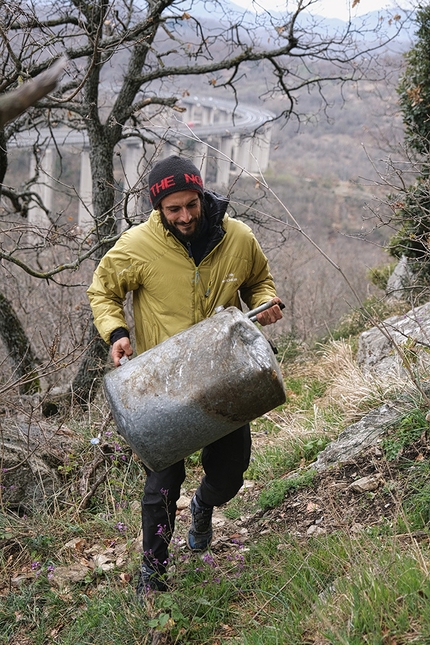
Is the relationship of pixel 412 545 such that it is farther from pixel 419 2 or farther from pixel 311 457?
pixel 419 2

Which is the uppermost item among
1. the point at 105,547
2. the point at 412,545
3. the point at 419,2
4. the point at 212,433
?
the point at 419,2

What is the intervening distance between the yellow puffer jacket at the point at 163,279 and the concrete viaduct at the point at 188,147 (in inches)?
111

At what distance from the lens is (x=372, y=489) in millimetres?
3227

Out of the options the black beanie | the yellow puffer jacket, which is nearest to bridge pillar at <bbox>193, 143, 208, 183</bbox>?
the black beanie

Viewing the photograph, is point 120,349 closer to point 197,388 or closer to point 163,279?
point 163,279

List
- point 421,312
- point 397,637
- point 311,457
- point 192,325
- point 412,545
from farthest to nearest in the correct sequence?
point 421,312 < point 311,457 < point 192,325 < point 412,545 < point 397,637

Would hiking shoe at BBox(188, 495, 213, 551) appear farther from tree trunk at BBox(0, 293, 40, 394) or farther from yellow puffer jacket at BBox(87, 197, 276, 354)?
tree trunk at BBox(0, 293, 40, 394)

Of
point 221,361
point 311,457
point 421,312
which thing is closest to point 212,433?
point 221,361

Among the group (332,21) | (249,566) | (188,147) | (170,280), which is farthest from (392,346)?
(332,21)

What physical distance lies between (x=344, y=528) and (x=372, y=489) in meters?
0.39

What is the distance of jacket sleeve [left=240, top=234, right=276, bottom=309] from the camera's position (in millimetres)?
2996

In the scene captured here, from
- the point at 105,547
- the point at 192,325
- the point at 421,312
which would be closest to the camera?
the point at 192,325

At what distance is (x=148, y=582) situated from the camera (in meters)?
2.82

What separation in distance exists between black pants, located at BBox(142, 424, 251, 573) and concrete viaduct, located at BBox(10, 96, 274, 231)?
3.20m
